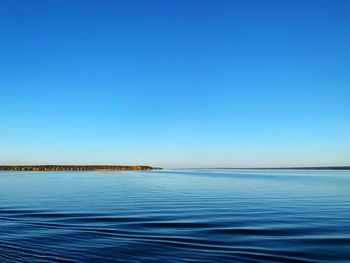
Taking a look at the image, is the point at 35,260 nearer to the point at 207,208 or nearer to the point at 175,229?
the point at 175,229

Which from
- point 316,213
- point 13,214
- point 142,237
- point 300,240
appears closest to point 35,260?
point 142,237

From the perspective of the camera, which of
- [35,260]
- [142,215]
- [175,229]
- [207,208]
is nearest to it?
[35,260]

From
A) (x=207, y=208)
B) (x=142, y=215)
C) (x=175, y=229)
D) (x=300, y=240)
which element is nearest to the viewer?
(x=300, y=240)

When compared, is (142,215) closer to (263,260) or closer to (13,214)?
(13,214)

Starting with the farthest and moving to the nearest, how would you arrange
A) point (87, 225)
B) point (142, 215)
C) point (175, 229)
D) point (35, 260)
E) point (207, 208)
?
point (207, 208)
point (142, 215)
point (87, 225)
point (175, 229)
point (35, 260)

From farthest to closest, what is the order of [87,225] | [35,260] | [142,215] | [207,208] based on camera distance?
1. [207,208]
2. [142,215]
3. [87,225]
4. [35,260]

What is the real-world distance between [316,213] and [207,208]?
8.28m

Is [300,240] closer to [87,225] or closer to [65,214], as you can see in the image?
[87,225]

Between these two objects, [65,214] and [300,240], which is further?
[65,214]

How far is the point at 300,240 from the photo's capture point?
15648 millimetres

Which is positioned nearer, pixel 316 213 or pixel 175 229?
pixel 175 229

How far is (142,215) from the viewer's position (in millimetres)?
23672

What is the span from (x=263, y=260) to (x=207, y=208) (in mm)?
15376

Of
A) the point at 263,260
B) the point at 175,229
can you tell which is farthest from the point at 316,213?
the point at 263,260
